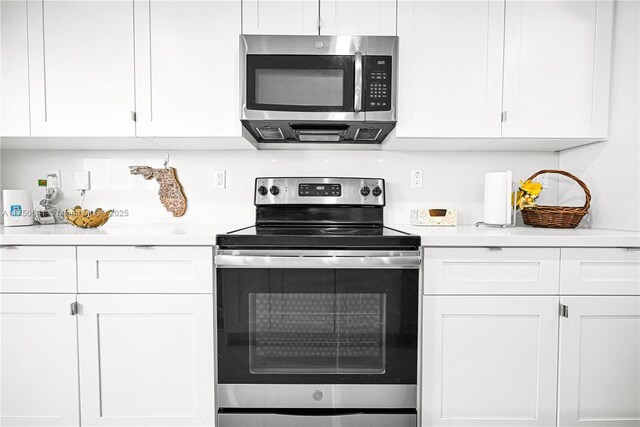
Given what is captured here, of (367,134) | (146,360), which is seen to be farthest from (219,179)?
(146,360)

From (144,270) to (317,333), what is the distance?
738 millimetres

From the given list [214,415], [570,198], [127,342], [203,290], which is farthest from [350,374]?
[570,198]

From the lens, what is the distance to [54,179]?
1937 mm

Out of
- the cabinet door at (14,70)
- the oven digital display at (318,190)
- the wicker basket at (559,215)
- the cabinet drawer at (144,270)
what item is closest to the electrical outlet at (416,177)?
the oven digital display at (318,190)

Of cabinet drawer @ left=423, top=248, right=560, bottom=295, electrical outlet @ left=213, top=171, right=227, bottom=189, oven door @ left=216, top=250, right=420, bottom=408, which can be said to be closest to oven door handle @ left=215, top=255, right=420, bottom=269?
oven door @ left=216, top=250, right=420, bottom=408

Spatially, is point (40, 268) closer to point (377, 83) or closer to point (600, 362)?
point (377, 83)

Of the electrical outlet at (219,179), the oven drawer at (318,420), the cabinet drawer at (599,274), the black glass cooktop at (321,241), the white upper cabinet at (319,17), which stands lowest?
the oven drawer at (318,420)

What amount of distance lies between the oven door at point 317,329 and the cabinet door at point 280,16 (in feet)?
3.37

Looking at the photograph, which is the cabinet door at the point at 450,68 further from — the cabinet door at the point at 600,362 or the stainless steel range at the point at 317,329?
the cabinet door at the point at 600,362

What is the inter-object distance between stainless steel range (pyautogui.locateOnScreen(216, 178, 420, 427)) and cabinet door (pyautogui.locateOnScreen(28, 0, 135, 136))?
2.89 feet

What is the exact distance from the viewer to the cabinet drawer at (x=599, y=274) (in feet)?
4.44

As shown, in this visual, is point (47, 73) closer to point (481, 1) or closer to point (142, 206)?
point (142, 206)

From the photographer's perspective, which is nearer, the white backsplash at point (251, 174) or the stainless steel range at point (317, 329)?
the stainless steel range at point (317, 329)

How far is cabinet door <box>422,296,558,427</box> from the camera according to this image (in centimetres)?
136
